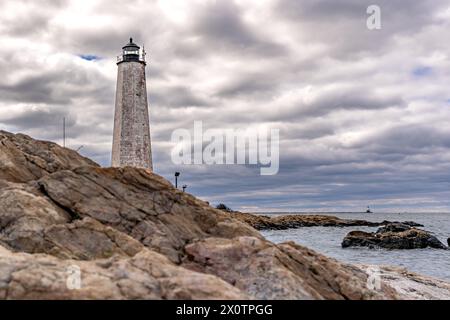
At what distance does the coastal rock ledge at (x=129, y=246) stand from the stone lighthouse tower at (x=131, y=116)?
28.9 meters

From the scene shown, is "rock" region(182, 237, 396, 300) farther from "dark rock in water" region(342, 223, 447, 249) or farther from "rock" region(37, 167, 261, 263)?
"dark rock in water" region(342, 223, 447, 249)

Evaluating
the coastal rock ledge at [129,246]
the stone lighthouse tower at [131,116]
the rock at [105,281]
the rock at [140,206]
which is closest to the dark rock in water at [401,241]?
the stone lighthouse tower at [131,116]

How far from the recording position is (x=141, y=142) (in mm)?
46969

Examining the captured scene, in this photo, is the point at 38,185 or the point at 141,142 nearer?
the point at 38,185

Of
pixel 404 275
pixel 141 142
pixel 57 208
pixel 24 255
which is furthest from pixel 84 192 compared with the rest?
pixel 141 142

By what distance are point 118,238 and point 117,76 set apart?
39810 mm

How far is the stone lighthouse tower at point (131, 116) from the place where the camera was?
4656 cm

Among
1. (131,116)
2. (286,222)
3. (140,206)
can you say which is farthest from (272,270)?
(286,222)

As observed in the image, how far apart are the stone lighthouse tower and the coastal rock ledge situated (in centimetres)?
2890

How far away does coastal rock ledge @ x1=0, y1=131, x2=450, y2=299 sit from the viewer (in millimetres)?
9570

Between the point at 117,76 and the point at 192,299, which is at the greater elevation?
the point at 117,76

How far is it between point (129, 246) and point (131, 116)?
36.0 metres

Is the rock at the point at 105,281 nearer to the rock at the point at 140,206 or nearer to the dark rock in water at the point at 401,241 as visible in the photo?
the rock at the point at 140,206
